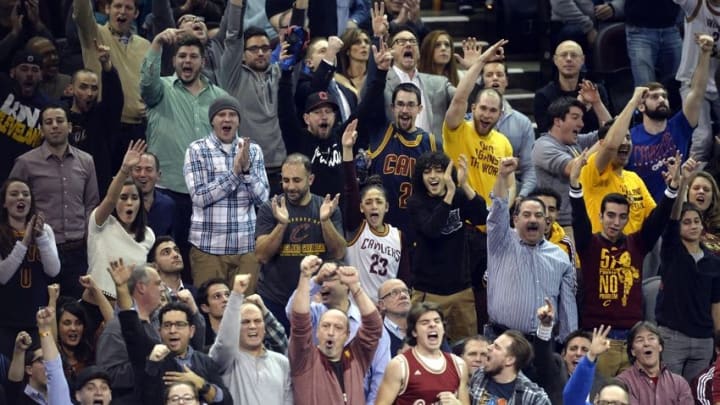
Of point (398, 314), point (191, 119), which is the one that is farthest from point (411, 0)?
point (398, 314)

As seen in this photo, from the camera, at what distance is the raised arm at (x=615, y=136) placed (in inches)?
559

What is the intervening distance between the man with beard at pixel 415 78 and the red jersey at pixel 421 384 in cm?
321

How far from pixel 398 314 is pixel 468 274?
111cm

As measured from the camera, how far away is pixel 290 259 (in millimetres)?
13352

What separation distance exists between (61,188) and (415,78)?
294 cm

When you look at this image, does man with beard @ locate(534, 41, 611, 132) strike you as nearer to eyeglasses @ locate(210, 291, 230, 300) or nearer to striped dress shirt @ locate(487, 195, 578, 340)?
striped dress shirt @ locate(487, 195, 578, 340)

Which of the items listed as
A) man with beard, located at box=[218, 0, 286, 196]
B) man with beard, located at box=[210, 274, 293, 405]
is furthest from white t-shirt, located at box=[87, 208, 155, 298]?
man with beard, located at box=[218, 0, 286, 196]

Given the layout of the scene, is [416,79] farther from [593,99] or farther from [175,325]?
[175,325]

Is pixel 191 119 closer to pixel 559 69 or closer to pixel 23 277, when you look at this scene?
pixel 23 277

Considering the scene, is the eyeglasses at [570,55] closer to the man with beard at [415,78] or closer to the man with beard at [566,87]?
the man with beard at [566,87]

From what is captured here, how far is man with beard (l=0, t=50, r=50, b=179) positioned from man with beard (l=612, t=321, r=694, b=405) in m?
4.62

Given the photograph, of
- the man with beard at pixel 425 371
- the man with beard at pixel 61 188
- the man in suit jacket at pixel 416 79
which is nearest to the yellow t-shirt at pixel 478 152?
the man in suit jacket at pixel 416 79

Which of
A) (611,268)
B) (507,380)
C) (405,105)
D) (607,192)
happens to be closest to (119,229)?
(405,105)

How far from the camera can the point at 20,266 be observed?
13.3 metres
